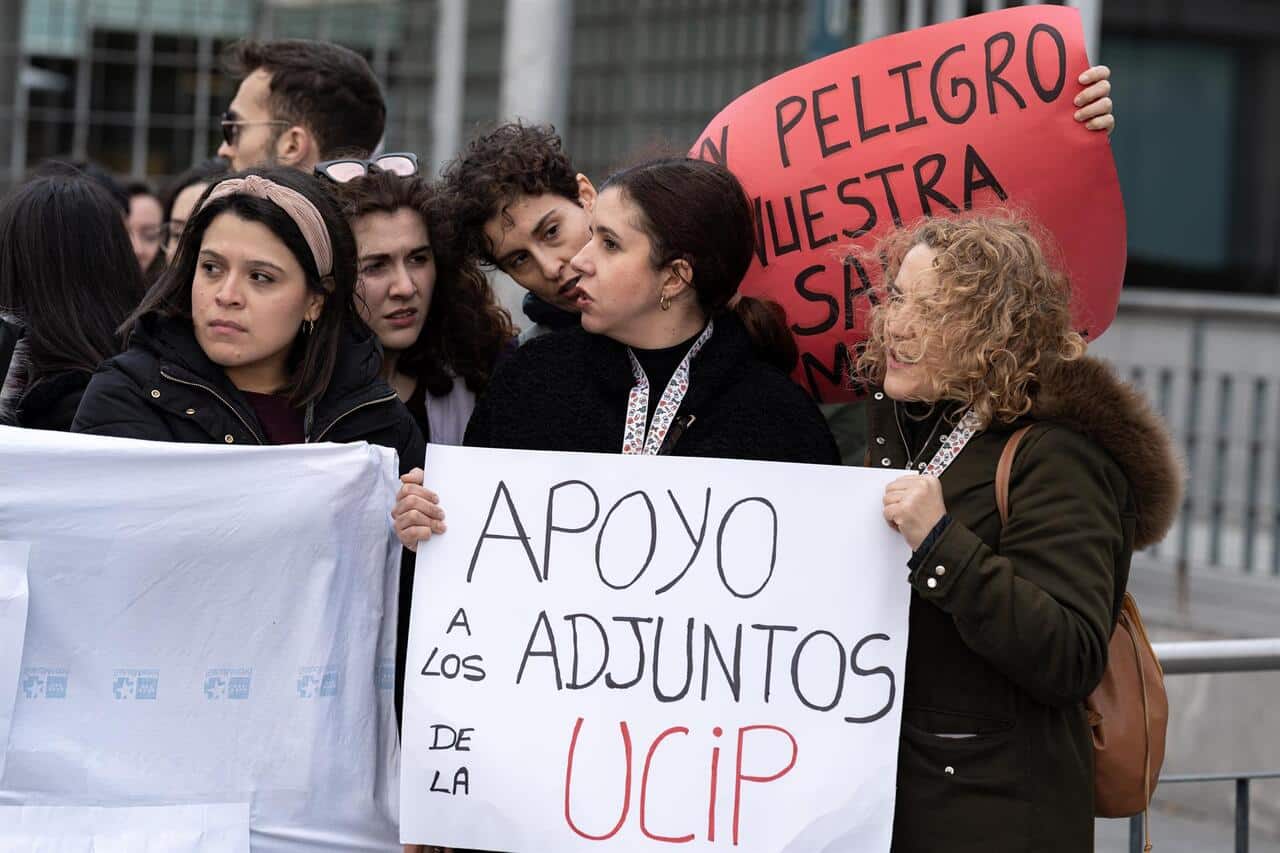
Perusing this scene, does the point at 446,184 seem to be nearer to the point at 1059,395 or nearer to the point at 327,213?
the point at 327,213

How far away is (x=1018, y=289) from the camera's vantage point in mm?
2570

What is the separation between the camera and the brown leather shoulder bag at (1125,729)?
265 centimetres

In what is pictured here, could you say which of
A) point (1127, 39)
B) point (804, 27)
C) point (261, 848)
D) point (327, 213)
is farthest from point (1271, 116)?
point (261, 848)

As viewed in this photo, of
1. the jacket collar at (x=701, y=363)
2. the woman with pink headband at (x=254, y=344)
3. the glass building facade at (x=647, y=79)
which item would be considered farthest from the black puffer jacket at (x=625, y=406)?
the glass building facade at (x=647, y=79)

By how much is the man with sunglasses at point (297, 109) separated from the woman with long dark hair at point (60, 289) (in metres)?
0.76

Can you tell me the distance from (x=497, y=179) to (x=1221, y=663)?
1.74 m

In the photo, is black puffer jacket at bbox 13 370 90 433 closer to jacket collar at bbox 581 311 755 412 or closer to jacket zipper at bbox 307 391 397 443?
jacket zipper at bbox 307 391 397 443

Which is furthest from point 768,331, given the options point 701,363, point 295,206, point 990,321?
point 295,206

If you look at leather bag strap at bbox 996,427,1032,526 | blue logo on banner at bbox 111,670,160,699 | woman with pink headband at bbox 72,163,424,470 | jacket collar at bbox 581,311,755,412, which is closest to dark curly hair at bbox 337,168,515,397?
woman with pink headband at bbox 72,163,424,470

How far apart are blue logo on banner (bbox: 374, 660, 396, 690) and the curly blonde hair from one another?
1021 mm

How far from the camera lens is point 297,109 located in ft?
13.4

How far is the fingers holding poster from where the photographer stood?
2.92 metres

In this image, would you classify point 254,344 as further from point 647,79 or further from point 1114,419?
point 647,79

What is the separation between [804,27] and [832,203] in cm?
624
